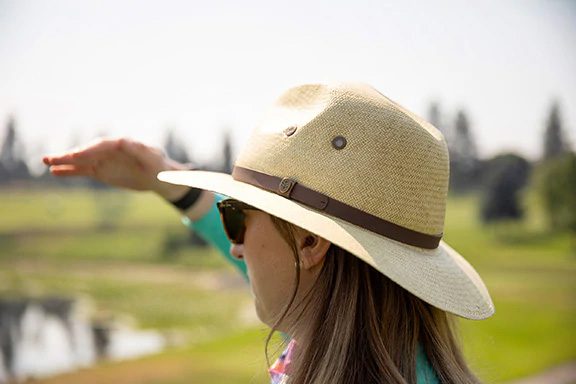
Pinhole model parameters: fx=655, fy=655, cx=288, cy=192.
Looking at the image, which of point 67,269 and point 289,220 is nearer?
point 289,220

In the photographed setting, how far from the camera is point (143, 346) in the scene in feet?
20.4

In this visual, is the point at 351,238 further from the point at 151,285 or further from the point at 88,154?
the point at 151,285

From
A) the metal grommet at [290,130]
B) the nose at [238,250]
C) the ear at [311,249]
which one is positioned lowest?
the nose at [238,250]

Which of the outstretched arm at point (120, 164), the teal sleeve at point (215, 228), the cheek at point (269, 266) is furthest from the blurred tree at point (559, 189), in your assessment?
the cheek at point (269, 266)

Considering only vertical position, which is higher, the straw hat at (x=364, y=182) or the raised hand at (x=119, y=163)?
the straw hat at (x=364, y=182)

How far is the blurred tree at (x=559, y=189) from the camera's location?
348 inches

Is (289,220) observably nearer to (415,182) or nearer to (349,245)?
(349,245)

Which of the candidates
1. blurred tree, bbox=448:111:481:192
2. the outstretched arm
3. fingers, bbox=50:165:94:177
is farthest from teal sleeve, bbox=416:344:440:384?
blurred tree, bbox=448:111:481:192

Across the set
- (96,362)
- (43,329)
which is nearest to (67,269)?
(43,329)

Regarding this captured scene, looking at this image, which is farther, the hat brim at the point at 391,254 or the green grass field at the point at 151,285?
the green grass field at the point at 151,285

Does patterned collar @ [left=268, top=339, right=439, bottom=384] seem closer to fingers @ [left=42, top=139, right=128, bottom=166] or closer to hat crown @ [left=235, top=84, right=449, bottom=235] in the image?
hat crown @ [left=235, top=84, right=449, bottom=235]

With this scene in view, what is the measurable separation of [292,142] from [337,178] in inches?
4.1

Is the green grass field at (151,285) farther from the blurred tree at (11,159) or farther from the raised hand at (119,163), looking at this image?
the raised hand at (119,163)

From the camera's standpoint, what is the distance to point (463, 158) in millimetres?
8094
